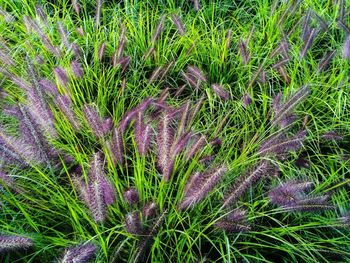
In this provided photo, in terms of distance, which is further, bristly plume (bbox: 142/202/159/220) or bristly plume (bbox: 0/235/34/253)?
bristly plume (bbox: 142/202/159/220)

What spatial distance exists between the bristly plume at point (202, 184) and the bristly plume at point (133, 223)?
19 cm

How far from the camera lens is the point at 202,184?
55.0 inches

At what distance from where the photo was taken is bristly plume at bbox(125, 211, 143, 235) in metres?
1.38

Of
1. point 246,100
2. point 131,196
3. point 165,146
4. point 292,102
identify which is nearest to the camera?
point 165,146

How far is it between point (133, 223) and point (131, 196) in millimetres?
223

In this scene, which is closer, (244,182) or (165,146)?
(244,182)

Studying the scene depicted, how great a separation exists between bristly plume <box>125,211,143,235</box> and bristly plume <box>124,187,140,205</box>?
0.47 ft

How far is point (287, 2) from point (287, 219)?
160 centimetres

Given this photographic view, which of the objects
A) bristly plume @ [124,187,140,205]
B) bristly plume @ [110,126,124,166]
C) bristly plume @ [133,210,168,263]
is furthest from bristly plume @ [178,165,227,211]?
bristly plume @ [110,126,124,166]

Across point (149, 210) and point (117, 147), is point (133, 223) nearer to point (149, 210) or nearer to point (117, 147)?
point (149, 210)

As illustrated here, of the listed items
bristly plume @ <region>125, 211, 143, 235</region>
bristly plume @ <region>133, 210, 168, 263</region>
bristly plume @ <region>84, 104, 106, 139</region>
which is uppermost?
bristly plume @ <region>84, 104, 106, 139</region>

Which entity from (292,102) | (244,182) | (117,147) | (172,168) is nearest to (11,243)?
(117,147)

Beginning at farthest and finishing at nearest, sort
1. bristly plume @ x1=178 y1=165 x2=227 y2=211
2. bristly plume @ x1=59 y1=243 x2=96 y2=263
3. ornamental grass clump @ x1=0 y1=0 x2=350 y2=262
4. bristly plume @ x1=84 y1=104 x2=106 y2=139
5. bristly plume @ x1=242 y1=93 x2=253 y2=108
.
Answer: bristly plume @ x1=242 y1=93 x2=253 y2=108
bristly plume @ x1=84 y1=104 x2=106 y2=139
ornamental grass clump @ x1=0 y1=0 x2=350 y2=262
bristly plume @ x1=178 y1=165 x2=227 y2=211
bristly plume @ x1=59 y1=243 x2=96 y2=263

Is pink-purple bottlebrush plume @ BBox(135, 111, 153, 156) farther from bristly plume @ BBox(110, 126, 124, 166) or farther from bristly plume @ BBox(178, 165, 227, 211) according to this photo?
bristly plume @ BBox(178, 165, 227, 211)
